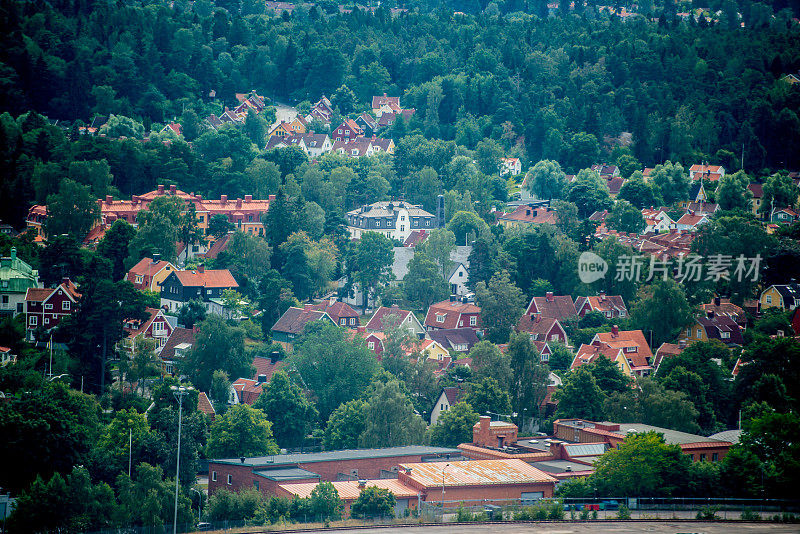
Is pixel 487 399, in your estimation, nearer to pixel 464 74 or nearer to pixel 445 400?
pixel 445 400

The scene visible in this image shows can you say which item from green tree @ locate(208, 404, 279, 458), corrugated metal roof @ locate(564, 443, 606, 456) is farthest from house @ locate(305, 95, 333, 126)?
corrugated metal roof @ locate(564, 443, 606, 456)

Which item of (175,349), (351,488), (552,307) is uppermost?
(552,307)

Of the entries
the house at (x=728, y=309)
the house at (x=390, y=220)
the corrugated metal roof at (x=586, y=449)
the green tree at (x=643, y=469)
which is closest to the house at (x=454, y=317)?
the house at (x=728, y=309)

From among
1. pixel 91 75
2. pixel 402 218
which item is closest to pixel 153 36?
pixel 91 75

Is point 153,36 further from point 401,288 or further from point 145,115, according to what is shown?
point 401,288

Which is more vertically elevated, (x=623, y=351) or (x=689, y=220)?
(x=689, y=220)

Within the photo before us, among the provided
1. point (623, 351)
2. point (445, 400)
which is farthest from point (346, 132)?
point (445, 400)

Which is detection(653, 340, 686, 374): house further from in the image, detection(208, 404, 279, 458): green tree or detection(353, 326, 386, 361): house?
detection(208, 404, 279, 458): green tree
